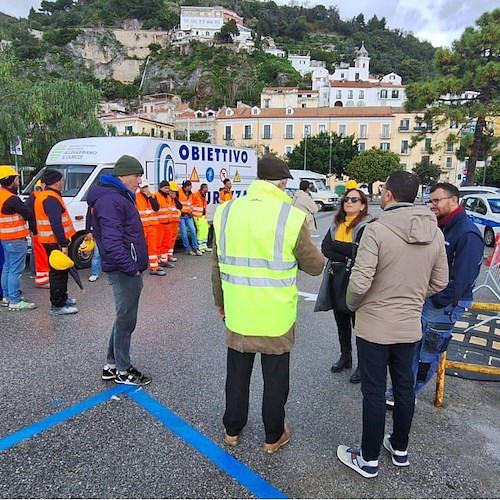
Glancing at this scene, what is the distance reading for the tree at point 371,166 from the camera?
168ft

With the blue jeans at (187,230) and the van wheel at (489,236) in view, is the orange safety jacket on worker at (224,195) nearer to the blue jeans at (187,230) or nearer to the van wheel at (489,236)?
the blue jeans at (187,230)

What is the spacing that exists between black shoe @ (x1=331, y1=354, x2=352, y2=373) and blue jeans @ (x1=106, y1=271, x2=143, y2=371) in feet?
6.48

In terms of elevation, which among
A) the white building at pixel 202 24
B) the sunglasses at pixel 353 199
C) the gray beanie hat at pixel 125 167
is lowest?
the sunglasses at pixel 353 199

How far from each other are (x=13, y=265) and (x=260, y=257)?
4.73 m

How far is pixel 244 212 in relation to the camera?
252 cm

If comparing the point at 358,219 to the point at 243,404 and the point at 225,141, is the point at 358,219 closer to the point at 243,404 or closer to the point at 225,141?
the point at 243,404

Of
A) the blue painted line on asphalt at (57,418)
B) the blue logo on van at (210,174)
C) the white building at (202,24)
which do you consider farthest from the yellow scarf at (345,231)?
the white building at (202,24)

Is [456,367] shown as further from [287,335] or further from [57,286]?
[57,286]

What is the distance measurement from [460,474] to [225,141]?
75.4 m

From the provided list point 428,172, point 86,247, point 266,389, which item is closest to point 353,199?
point 266,389

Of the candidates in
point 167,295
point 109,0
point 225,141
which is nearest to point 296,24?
point 109,0

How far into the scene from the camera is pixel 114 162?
9.07 metres

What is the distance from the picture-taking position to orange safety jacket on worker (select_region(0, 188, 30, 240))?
18.7ft

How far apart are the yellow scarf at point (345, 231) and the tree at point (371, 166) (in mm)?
49920
